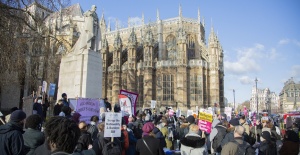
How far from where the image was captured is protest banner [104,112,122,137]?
5262 millimetres

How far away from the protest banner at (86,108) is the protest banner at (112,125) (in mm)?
3254

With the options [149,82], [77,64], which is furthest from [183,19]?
[77,64]

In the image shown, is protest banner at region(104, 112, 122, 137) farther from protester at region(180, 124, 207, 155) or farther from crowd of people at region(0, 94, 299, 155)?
protester at region(180, 124, 207, 155)

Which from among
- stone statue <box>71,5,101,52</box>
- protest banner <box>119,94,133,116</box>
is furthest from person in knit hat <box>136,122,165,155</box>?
stone statue <box>71,5,101,52</box>

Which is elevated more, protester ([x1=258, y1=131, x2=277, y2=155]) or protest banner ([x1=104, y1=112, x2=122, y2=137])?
protest banner ([x1=104, y1=112, x2=122, y2=137])

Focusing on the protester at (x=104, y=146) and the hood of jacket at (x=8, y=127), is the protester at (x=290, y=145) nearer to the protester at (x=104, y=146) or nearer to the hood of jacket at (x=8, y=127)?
the protester at (x=104, y=146)

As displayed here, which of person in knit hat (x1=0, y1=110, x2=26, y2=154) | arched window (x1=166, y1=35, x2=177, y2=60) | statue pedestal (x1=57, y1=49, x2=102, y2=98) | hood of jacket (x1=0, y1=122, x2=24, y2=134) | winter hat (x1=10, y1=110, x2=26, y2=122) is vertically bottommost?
person in knit hat (x1=0, y1=110, x2=26, y2=154)

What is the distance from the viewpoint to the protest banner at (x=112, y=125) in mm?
5262

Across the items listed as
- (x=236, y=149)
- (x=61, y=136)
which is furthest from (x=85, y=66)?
(x=61, y=136)

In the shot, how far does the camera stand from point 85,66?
11.2 metres

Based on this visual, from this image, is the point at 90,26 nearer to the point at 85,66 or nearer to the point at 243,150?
the point at 85,66

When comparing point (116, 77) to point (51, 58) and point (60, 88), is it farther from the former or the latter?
point (60, 88)

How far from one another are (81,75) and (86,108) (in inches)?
123

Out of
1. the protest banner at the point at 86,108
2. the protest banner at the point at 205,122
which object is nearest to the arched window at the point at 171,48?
the protest banner at the point at 205,122
